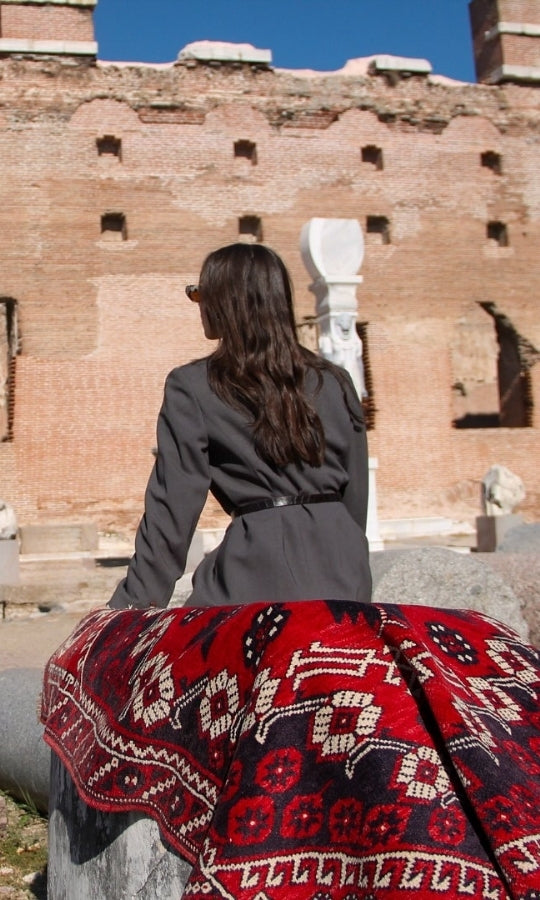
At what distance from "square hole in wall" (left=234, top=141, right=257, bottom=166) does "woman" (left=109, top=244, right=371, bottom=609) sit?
16489 mm

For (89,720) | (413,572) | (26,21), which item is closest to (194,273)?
(26,21)

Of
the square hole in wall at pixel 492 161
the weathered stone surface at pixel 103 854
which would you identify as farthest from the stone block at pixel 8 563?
the square hole in wall at pixel 492 161

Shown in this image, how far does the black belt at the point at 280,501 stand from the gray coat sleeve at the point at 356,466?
0.41 ft

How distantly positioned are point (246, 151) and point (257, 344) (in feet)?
54.9

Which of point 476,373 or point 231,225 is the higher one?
point 231,225

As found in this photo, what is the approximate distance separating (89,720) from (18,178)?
1622 centimetres

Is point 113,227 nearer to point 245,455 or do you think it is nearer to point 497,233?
point 497,233

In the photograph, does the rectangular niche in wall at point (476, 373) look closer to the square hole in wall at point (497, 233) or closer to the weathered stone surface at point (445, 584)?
the square hole in wall at point (497, 233)

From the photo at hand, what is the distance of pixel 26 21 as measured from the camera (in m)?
17.4

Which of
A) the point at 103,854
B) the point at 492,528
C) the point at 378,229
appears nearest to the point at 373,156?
the point at 378,229

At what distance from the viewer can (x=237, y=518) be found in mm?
2260

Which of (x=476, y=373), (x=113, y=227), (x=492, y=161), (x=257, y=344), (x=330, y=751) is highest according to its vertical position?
(x=492, y=161)

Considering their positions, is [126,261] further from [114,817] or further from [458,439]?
[114,817]

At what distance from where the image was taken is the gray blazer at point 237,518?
217 centimetres
